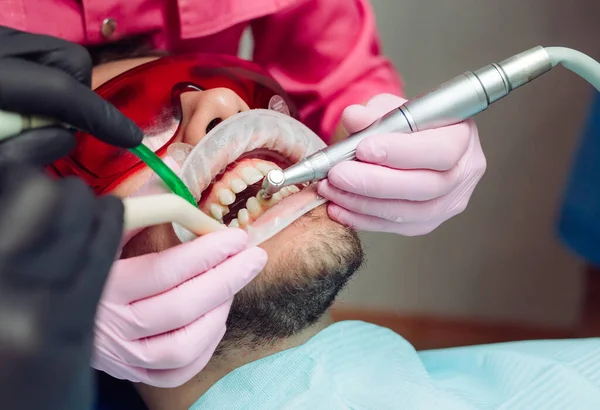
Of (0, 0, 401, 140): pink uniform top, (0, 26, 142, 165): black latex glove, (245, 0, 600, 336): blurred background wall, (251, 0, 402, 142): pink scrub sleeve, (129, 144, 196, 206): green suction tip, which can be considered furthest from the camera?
(245, 0, 600, 336): blurred background wall

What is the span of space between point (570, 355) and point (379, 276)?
0.92 metres

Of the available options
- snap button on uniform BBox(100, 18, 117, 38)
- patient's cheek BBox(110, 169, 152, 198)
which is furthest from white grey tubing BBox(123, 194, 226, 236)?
snap button on uniform BBox(100, 18, 117, 38)

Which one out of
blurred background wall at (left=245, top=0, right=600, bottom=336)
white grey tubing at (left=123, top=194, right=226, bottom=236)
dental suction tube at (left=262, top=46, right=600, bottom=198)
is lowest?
blurred background wall at (left=245, top=0, right=600, bottom=336)

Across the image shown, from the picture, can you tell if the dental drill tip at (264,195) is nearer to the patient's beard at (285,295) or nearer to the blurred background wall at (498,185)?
the patient's beard at (285,295)

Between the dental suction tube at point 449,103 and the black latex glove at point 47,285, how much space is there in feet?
1.01

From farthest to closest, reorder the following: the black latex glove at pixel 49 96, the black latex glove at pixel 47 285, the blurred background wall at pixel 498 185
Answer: the blurred background wall at pixel 498 185, the black latex glove at pixel 49 96, the black latex glove at pixel 47 285

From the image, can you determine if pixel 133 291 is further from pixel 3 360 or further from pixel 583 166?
pixel 583 166

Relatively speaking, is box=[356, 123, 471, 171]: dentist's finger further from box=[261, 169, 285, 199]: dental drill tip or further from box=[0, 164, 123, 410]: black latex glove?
box=[0, 164, 123, 410]: black latex glove

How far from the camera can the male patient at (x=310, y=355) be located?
2.75 ft

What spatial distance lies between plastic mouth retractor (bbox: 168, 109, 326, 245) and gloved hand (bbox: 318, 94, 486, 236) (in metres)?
0.06

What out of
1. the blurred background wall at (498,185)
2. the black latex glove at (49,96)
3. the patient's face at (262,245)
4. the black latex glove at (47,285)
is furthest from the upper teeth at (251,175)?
the blurred background wall at (498,185)

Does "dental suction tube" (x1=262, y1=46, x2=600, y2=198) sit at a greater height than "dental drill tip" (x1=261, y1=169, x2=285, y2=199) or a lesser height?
greater

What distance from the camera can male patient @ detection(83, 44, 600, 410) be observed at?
0.84 meters

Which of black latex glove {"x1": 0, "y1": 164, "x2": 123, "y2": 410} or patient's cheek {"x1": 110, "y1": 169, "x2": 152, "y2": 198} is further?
patient's cheek {"x1": 110, "y1": 169, "x2": 152, "y2": 198}
